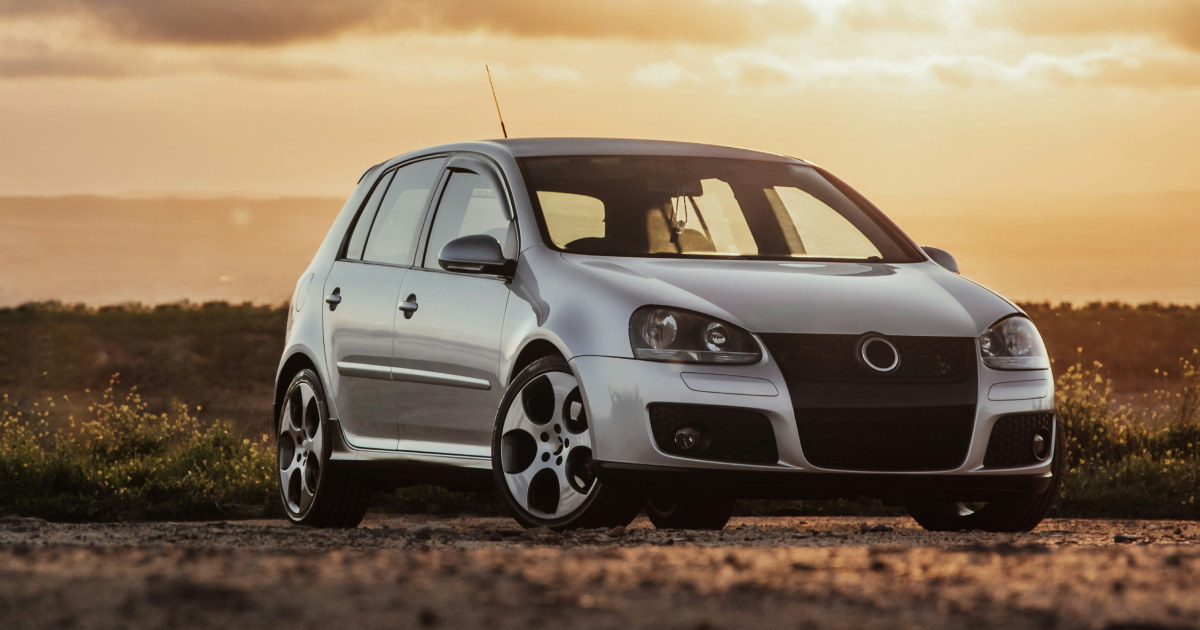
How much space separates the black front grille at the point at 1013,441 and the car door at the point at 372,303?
270cm

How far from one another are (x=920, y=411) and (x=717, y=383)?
80 cm

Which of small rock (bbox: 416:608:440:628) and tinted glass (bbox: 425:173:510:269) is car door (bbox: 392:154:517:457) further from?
small rock (bbox: 416:608:440:628)

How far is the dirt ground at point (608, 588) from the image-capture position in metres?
3.30

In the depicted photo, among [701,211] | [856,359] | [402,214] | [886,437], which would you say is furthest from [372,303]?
[886,437]

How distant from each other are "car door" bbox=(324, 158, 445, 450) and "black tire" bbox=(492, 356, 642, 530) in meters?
1.07

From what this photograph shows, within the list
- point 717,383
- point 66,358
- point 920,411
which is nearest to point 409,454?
point 717,383

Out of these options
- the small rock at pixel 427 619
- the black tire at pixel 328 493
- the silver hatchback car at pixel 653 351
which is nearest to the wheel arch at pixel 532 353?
the silver hatchback car at pixel 653 351

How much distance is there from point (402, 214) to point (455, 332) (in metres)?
1.21

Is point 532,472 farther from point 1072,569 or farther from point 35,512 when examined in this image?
point 35,512

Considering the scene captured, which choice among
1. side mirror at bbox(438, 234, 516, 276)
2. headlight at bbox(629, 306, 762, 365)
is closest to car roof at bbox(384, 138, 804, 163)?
Answer: side mirror at bbox(438, 234, 516, 276)

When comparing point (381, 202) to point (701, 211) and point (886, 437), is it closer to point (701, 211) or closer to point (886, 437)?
point (701, 211)

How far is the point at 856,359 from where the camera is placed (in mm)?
5664

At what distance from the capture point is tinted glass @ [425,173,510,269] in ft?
22.2

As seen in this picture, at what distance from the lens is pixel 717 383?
5535 millimetres
